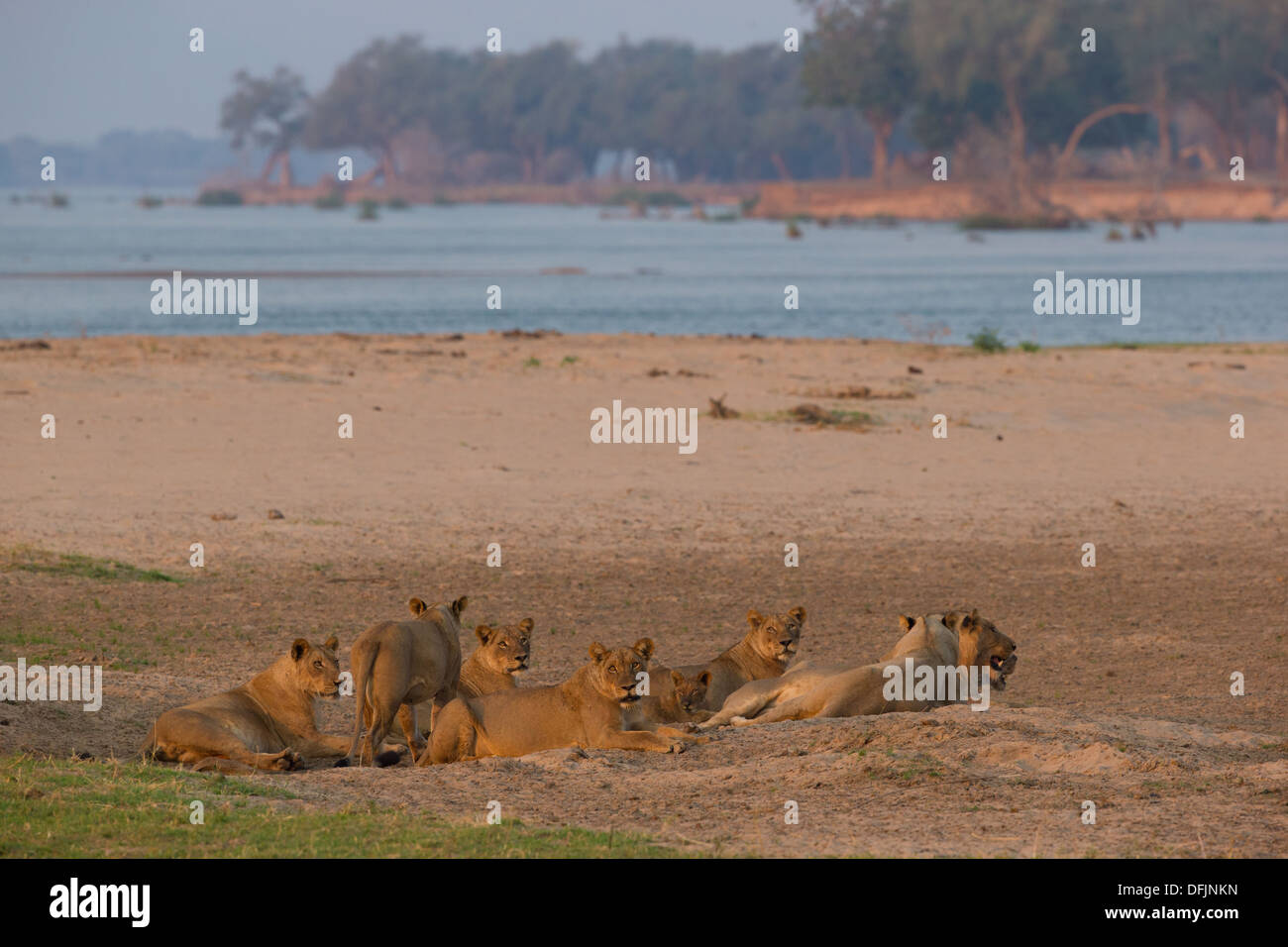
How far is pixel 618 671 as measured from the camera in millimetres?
9148

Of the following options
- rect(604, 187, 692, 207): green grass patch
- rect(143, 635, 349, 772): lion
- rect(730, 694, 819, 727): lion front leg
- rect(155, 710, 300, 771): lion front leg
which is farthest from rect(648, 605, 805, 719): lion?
rect(604, 187, 692, 207): green grass patch

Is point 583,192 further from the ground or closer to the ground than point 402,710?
further from the ground

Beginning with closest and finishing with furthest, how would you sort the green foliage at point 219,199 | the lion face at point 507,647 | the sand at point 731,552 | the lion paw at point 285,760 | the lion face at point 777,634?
1. the sand at point 731,552
2. the lion paw at point 285,760
3. the lion face at point 507,647
4. the lion face at point 777,634
5. the green foliage at point 219,199

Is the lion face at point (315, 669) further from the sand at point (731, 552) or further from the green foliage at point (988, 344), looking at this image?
the green foliage at point (988, 344)

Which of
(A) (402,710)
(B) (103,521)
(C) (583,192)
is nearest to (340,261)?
(B) (103,521)

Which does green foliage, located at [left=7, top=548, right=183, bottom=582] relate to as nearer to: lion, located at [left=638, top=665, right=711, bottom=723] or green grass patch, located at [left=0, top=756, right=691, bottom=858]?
lion, located at [left=638, top=665, right=711, bottom=723]

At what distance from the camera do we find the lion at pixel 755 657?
1036 centimetres

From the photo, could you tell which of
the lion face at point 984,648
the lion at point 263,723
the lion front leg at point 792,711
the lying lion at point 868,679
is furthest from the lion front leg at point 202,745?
the lion face at point 984,648

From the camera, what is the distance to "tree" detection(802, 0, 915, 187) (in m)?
129

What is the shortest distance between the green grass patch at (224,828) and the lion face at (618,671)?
5.74 feet

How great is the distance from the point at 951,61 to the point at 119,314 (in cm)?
9326

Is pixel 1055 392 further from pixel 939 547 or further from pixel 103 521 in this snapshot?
pixel 103 521

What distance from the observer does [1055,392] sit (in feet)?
81.9

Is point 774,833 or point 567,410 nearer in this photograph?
point 774,833
